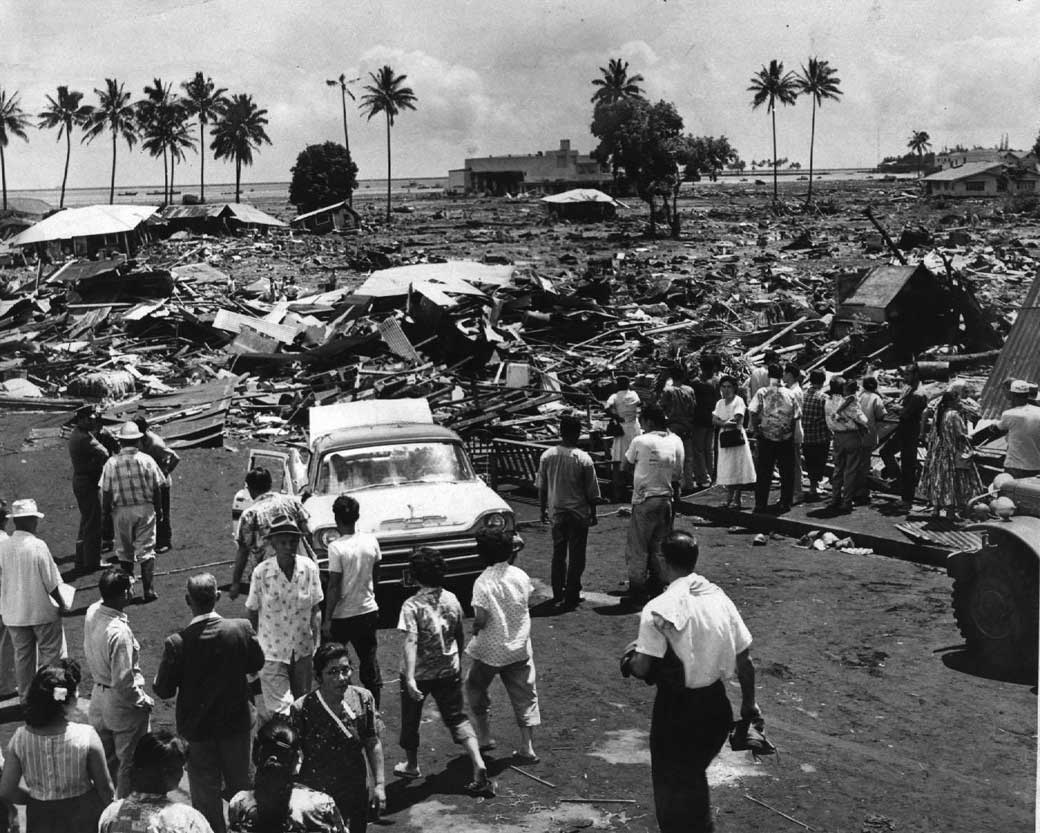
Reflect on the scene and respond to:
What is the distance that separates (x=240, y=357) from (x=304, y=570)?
691 inches

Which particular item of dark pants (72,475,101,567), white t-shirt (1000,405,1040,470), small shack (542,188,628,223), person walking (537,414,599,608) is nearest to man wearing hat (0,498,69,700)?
dark pants (72,475,101,567)

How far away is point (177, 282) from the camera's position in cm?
3180

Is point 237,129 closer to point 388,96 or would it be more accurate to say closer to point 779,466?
point 388,96

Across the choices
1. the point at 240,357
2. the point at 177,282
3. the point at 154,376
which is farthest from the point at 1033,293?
the point at 177,282

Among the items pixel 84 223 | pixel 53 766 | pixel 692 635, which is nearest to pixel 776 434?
pixel 692 635

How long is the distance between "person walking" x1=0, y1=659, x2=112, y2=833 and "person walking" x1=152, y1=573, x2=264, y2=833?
727 mm

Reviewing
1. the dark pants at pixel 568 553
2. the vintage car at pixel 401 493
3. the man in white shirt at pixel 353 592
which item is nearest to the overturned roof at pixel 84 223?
the vintage car at pixel 401 493

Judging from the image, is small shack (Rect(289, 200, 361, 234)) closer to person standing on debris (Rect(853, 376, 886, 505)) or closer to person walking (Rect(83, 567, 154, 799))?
person standing on debris (Rect(853, 376, 886, 505))

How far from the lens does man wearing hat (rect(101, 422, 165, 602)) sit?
1141 centimetres

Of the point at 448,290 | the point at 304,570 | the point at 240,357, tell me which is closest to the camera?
the point at 304,570

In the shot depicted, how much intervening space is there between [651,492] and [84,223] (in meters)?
28.1

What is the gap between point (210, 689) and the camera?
6.26 metres

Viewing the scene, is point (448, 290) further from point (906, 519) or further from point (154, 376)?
point (906, 519)

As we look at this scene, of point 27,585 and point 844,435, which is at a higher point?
point 844,435
